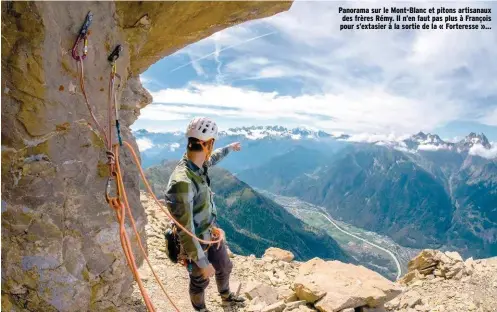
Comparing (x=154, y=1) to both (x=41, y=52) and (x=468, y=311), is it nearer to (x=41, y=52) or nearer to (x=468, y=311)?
(x=41, y=52)

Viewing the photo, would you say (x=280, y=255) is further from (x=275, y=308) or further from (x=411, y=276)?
(x=275, y=308)

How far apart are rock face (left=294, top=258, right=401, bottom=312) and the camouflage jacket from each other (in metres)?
4.91

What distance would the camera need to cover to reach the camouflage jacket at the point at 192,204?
6320mm

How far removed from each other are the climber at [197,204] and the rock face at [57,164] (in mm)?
915

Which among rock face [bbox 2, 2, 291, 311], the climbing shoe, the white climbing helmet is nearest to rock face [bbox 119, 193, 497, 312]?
the climbing shoe

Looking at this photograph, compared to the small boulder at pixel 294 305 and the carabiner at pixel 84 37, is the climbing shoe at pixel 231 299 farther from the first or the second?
the carabiner at pixel 84 37

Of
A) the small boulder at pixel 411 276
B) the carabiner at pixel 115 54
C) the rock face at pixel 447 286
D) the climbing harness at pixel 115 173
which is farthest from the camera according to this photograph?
the small boulder at pixel 411 276

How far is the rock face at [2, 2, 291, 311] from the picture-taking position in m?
5.06

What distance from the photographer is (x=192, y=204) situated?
6500 mm

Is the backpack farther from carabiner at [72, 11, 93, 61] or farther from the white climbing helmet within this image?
carabiner at [72, 11, 93, 61]

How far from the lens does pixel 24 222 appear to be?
527 cm

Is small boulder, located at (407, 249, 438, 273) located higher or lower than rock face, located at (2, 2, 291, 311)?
lower

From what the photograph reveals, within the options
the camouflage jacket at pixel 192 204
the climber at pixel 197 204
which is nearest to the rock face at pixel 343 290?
the climber at pixel 197 204

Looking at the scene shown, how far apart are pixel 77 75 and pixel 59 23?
74 cm
